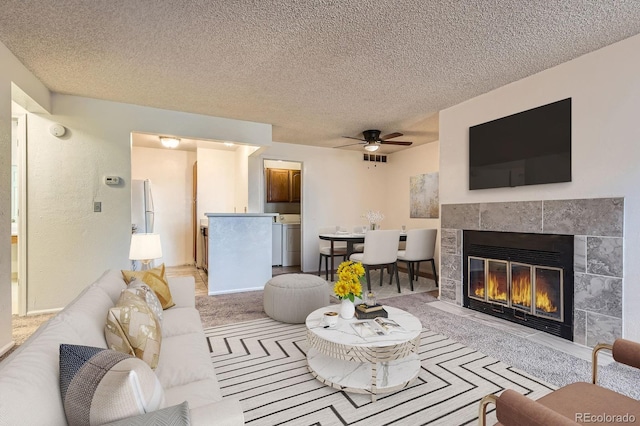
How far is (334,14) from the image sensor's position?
208 cm

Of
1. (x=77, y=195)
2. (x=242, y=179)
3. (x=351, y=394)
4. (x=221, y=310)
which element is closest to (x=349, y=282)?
(x=351, y=394)

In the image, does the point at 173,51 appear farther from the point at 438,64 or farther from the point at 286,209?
the point at 286,209

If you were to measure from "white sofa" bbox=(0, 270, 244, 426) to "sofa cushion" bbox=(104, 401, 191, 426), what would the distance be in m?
0.07

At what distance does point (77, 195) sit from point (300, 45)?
313cm

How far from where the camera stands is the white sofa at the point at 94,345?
30.4 inches

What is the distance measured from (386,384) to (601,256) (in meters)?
2.11

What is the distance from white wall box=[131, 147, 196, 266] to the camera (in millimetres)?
6309

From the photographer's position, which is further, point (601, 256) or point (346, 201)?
point (346, 201)

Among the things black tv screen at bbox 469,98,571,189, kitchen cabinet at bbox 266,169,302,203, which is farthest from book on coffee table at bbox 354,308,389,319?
kitchen cabinet at bbox 266,169,302,203

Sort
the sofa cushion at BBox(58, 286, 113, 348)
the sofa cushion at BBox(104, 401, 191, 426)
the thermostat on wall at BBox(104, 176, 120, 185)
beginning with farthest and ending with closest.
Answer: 1. the thermostat on wall at BBox(104, 176, 120, 185)
2. the sofa cushion at BBox(58, 286, 113, 348)
3. the sofa cushion at BBox(104, 401, 191, 426)

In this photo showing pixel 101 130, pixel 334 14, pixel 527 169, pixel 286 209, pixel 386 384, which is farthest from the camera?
pixel 286 209

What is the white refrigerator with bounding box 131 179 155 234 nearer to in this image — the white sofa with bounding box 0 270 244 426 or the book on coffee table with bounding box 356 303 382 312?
the white sofa with bounding box 0 270 244 426

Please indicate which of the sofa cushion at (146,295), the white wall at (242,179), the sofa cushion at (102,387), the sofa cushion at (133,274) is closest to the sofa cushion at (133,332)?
the sofa cushion at (146,295)

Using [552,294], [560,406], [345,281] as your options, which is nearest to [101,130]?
[345,281]
